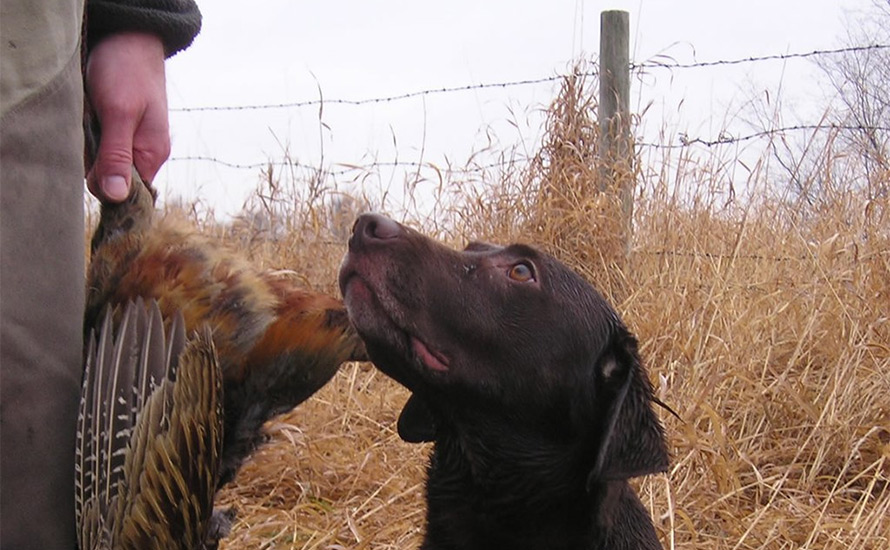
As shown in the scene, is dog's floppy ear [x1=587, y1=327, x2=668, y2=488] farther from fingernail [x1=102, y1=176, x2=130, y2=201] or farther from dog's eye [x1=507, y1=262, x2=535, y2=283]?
fingernail [x1=102, y1=176, x2=130, y2=201]

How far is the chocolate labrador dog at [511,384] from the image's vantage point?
7.14 ft

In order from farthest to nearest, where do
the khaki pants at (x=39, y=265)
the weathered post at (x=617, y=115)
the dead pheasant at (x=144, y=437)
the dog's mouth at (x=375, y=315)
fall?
the weathered post at (x=617, y=115)
the dog's mouth at (x=375, y=315)
the dead pheasant at (x=144, y=437)
the khaki pants at (x=39, y=265)

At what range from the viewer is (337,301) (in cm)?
234

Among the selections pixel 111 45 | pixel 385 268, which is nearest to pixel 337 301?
pixel 385 268

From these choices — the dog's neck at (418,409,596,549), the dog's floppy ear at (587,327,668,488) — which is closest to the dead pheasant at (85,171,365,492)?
the dog's neck at (418,409,596,549)

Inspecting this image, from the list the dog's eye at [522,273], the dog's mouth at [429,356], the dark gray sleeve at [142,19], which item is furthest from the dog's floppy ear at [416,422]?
the dark gray sleeve at [142,19]

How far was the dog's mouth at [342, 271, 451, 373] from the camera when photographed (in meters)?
2.14

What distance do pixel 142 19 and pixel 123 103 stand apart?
0.21 metres

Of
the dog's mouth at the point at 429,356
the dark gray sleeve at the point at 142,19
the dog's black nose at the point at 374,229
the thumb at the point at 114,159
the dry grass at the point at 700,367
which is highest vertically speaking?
the dark gray sleeve at the point at 142,19

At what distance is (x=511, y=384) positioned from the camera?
2.31 m

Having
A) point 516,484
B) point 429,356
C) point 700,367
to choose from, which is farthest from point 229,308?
point 700,367

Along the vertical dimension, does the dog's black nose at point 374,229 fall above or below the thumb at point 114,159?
below

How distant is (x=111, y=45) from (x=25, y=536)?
1.08 m

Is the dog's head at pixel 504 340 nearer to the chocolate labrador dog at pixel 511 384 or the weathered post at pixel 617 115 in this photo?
the chocolate labrador dog at pixel 511 384
